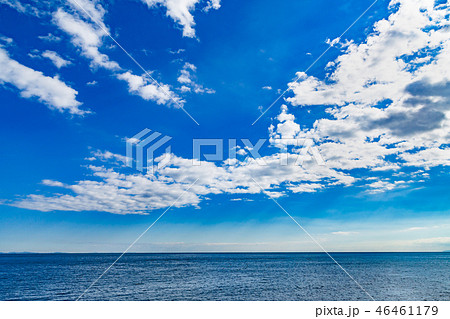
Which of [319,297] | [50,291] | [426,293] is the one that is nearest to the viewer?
[319,297]
